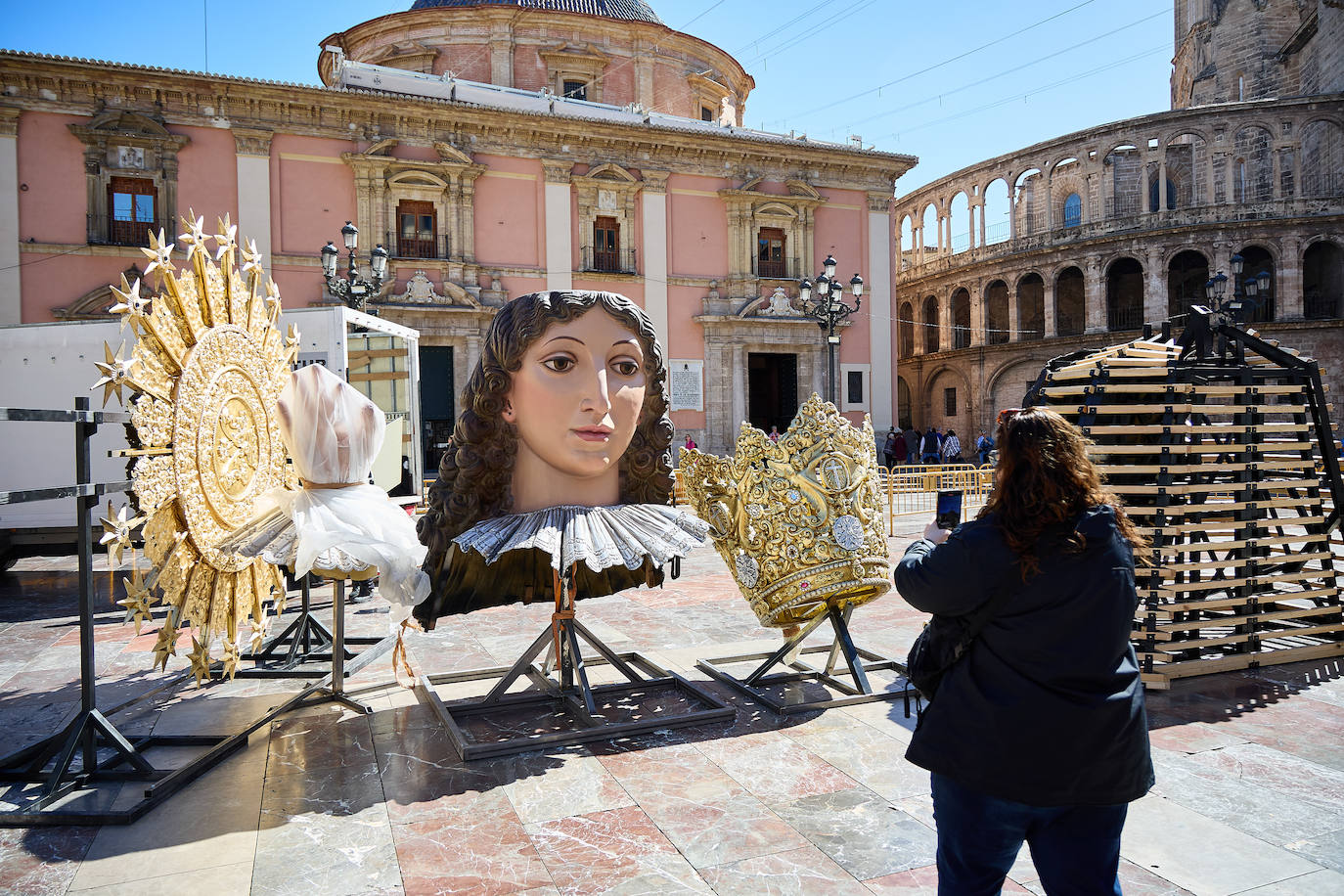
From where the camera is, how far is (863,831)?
121 inches

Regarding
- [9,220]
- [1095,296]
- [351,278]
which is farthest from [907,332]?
[9,220]

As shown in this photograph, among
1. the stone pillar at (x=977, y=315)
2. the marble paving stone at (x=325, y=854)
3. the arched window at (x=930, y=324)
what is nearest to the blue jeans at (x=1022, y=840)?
the marble paving stone at (x=325, y=854)

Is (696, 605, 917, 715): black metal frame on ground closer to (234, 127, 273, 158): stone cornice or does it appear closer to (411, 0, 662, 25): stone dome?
(234, 127, 273, 158): stone cornice

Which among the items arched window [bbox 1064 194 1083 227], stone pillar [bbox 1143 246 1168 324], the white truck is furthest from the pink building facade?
arched window [bbox 1064 194 1083 227]

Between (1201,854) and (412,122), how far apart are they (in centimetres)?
2117

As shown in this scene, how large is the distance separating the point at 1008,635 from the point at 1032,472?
420mm

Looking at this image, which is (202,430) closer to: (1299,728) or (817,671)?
(817,671)

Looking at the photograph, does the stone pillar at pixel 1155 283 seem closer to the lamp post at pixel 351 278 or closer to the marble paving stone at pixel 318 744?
the lamp post at pixel 351 278

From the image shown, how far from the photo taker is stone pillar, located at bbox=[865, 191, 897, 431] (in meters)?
24.2

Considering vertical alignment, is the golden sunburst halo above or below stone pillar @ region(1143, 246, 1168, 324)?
below

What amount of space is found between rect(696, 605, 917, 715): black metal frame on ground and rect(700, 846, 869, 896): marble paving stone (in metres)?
1.51

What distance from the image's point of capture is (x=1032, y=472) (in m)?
2.07

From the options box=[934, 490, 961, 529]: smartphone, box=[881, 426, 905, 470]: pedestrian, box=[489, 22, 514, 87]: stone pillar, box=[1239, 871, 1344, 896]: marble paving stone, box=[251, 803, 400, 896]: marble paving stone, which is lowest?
box=[1239, 871, 1344, 896]: marble paving stone

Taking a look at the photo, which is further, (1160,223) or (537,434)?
(1160,223)
